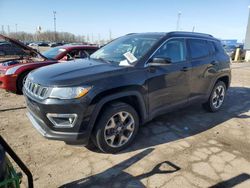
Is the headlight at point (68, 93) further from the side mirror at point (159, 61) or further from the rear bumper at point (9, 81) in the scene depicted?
the rear bumper at point (9, 81)

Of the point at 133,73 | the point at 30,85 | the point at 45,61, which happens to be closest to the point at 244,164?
the point at 133,73

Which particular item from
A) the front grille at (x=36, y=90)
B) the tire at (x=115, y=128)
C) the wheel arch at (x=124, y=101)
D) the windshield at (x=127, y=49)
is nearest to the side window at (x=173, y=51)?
the windshield at (x=127, y=49)

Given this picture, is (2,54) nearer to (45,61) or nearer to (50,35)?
(45,61)

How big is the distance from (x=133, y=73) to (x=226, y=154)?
1978mm

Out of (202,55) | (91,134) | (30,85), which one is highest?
(202,55)

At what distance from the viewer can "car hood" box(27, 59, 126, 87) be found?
3121 mm

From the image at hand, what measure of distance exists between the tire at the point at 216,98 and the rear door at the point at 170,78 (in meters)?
1.17

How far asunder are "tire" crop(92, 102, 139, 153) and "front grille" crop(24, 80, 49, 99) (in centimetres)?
85

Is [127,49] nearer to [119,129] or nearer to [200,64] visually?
[119,129]

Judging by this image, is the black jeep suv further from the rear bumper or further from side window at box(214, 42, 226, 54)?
the rear bumper

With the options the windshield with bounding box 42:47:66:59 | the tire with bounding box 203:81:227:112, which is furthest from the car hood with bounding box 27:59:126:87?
the windshield with bounding box 42:47:66:59

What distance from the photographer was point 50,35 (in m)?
90.8

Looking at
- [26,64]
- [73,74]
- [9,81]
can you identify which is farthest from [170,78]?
[9,81]

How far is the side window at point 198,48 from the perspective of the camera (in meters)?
4.74
